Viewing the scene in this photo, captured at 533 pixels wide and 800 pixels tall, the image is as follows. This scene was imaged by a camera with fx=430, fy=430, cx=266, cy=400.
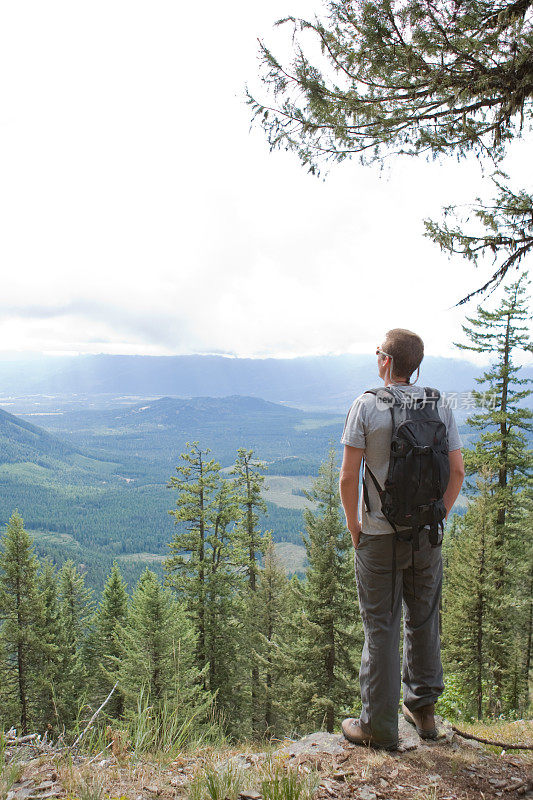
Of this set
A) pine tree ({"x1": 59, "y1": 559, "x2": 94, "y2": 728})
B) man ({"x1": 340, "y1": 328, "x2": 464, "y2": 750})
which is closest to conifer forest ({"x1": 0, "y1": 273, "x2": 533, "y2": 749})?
pine tree ({"x1": 59, "y1": 559, "x2": 94, "y2": 728})

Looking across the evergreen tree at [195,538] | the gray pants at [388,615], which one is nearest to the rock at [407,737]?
the gray pants at [388,615]

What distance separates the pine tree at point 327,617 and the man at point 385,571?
28.9 ft

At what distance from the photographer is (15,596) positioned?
18.6 meters

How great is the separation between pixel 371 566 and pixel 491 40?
447 centimetres

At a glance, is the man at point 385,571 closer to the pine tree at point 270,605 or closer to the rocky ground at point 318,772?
the rocky ground at point 318,772

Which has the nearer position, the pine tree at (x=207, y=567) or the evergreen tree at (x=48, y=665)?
the pine tree at (x=207, y=567)

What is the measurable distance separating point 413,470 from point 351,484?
0.43 m

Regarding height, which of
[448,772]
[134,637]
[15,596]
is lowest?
[15,596]

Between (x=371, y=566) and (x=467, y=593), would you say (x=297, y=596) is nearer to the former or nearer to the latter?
(x=467, y=593)

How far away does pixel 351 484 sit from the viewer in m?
3.00

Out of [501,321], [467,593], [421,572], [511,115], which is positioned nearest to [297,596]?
[467,593]

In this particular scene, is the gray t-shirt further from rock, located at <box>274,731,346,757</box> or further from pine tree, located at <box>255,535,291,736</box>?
pine tree, located at <box>255,535,291,736</box>

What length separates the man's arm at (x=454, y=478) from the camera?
10.4ft

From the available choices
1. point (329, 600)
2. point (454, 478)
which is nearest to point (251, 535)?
point (329, 600)
